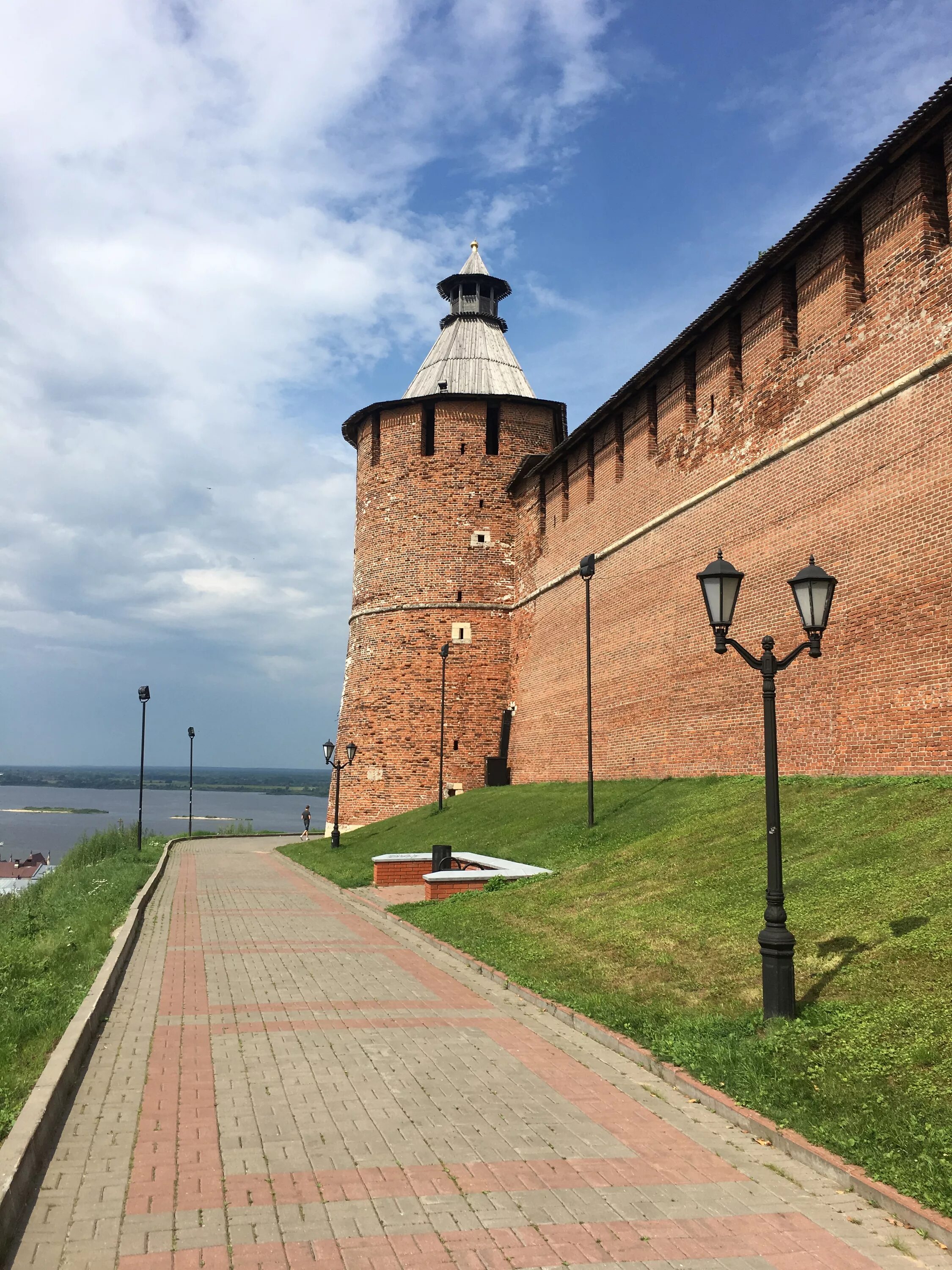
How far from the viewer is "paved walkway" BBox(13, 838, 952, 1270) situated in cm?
384

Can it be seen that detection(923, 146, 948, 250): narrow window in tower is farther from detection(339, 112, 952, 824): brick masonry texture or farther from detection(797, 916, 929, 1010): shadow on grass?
detection(797, 916, 929, 1010): shadow on grass

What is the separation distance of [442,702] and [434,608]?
2.88 metres

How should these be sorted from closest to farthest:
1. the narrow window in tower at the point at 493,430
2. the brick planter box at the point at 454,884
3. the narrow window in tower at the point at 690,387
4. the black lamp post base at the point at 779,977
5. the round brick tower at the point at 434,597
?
the black lamp post base at the point at 779,977, the brick planter box at the point at 454,884, the narrow window in tower at the point at 690,387, the round brick tower at the point at 434,597, the narrow window in tower at the point at 493,430

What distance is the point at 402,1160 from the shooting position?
15.5ft

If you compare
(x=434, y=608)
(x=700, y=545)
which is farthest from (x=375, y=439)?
(x=700, y=545)

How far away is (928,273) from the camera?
12430 mm

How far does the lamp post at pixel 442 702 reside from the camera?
86.4ft

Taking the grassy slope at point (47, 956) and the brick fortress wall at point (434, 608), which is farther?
the brick fortress wall at point (434, 608)

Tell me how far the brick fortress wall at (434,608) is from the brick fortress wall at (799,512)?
6.19 m

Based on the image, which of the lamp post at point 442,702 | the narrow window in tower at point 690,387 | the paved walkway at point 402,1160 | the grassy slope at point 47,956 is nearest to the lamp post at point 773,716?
the paved walkway at point 402,1160

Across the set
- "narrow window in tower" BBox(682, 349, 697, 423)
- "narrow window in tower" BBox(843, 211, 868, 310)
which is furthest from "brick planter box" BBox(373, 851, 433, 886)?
"narrow window in tower" BBox(843, 211, 868, 310)

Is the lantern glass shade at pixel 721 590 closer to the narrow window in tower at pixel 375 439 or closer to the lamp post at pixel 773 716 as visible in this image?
the lamp post at pixel 773 716

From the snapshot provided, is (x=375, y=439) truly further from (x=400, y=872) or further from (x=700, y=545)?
(x=400, y=872)

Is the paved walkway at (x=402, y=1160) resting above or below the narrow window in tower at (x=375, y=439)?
below
